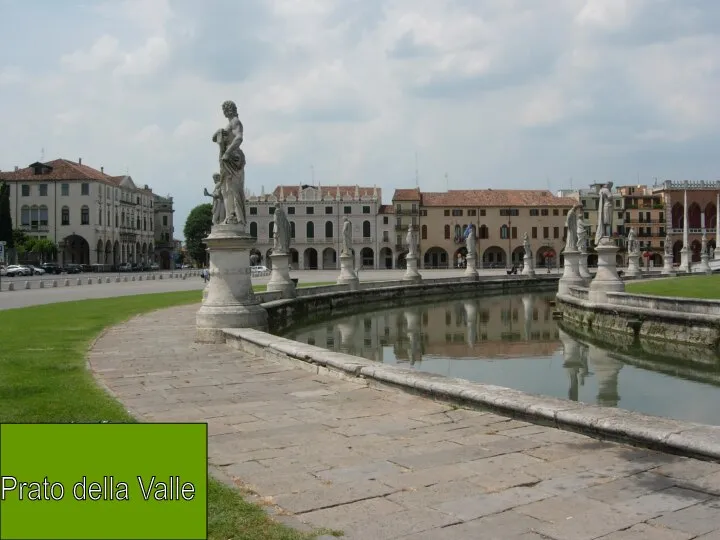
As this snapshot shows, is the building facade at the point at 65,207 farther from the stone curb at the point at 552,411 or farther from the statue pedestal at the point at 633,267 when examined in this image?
the stone curb at the point at 552,411

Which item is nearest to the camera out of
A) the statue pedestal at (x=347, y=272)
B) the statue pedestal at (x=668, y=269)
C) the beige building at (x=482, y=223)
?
the statue pedestal at (x=347, y=272)

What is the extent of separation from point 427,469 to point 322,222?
9490 cm

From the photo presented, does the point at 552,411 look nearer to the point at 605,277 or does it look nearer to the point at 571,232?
the point at 605,277

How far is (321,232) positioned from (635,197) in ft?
150

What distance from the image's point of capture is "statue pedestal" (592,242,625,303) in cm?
2361

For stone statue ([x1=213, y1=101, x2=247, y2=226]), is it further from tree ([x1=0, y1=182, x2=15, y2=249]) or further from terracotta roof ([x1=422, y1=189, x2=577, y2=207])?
terracotta roof ([x1=422, y1=189, x2=577, y2=207])

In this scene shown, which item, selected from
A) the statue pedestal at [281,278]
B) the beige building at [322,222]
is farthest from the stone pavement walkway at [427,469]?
the beige building at [322,222]

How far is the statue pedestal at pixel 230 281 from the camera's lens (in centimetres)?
1400

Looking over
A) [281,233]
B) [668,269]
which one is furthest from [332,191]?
[281,233]

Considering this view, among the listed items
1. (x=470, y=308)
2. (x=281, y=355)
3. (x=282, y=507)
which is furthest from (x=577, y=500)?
(x=470, y=308)

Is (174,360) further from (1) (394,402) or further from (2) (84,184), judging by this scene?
(2) (84,184)

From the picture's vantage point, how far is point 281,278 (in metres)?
25.2

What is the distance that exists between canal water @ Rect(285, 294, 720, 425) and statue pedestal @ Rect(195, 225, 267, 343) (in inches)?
136

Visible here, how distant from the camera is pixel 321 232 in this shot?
99.6m
